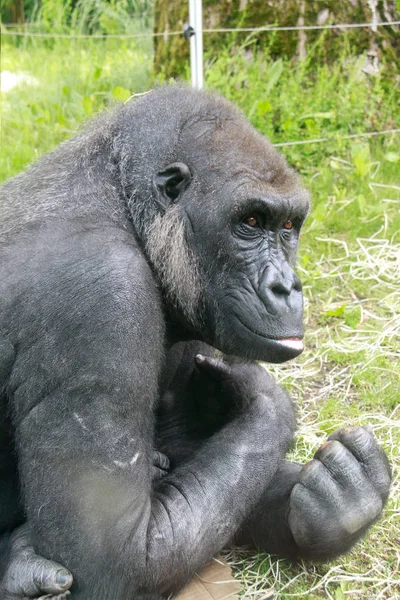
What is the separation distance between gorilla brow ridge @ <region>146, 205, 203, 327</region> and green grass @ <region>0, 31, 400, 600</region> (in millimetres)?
1173

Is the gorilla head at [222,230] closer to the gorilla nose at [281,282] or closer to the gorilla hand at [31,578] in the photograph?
the gorilla nose at [281,282]

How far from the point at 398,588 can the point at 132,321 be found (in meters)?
1.75

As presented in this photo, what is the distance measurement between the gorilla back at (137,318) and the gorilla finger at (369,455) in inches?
14.2

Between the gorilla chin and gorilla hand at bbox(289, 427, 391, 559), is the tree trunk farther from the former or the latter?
gorilla hand at bbox(289, 427, 391, 559)

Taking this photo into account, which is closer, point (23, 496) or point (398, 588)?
point (23, 496)

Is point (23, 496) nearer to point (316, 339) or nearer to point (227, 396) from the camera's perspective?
point (227, 396)

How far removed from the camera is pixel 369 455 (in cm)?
364

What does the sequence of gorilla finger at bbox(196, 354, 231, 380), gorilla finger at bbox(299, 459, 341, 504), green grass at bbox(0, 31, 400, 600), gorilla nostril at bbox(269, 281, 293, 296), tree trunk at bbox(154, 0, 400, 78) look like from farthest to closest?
tree trunk at bbox(154, 0, 400, 78) < gorilla finger at bbox(196, 354, 231, 380) < green grass at bbox(0, 31, 400, 600) < gorilla nostril at bbox(269, 281, 293, 296) < gorilla finger at bbox(299, 459, 341, 504)

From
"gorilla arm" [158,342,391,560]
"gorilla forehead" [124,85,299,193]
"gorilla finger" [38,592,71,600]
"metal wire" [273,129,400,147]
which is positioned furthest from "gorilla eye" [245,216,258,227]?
"metal wire" [273,129,400,147]

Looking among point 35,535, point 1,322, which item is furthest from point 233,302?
point 35,535

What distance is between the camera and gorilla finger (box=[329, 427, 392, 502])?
3.63 m

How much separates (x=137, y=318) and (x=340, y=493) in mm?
1159

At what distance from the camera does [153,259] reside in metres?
3.72

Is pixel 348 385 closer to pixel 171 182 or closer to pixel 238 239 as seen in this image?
pixel 238 239
